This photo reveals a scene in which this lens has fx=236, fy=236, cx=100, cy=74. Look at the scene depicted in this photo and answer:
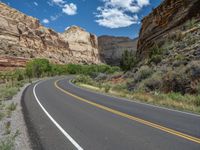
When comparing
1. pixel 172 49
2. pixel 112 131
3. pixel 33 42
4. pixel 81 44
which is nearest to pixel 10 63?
pixel 33 42

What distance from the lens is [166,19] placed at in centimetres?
4131

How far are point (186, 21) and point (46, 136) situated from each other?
3337cm

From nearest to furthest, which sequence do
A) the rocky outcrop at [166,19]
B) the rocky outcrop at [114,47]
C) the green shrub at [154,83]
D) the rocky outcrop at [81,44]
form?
the green shrub at [154,83] → the rocky outcrop at [166,19] → the rocky outcrop at [81,44] → the rocky outcrop at [114,47]

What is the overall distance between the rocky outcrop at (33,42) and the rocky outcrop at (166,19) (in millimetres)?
51207

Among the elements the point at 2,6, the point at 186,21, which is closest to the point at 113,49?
the point at 2,6

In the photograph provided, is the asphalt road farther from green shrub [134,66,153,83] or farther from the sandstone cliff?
green shrub [134,66,153,83]

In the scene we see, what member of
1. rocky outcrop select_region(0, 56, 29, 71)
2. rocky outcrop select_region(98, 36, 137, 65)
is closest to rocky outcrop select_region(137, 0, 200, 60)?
rocky outcrop select_region(0, 56, 29, 71)

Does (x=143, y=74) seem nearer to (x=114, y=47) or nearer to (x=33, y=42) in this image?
(x=33, y=42)

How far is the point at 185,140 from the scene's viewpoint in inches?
263

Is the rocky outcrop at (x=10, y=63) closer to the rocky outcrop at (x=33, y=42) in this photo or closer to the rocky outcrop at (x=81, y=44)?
the rocky outcrop at (x=33, y=42)

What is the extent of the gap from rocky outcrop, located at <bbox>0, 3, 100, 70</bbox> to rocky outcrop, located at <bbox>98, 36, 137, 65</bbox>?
28.8 meters

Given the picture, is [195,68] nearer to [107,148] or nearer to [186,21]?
[107,148]

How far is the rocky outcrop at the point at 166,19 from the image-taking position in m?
36.2

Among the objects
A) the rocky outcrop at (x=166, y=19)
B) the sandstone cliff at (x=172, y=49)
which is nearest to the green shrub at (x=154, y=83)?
the sandstone cliff at (x=172, y=49)
